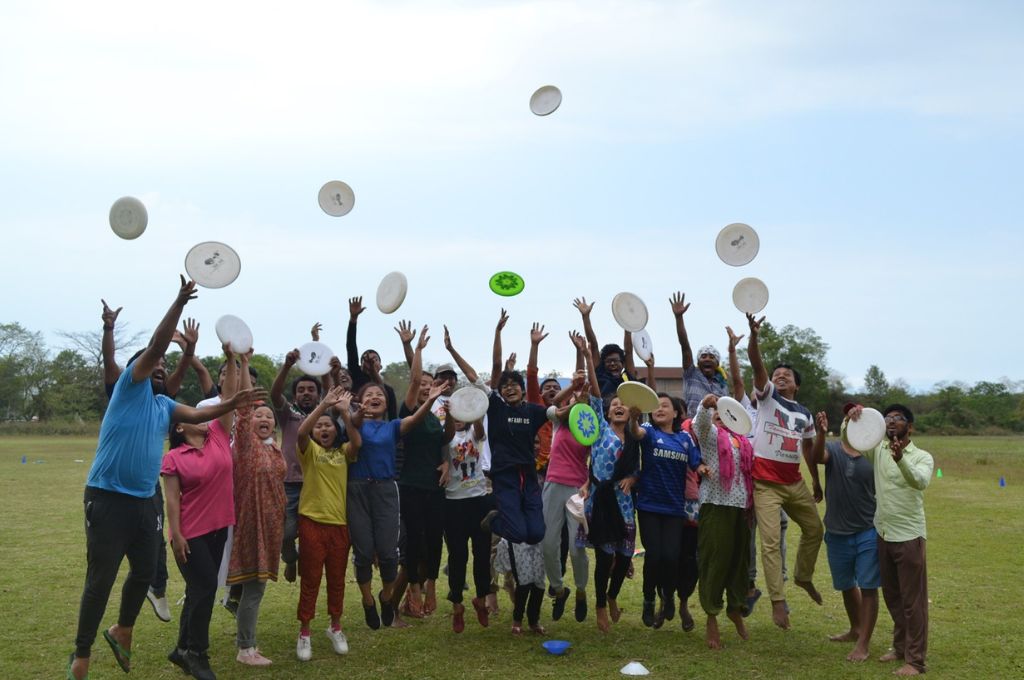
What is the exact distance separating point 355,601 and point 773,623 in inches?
165

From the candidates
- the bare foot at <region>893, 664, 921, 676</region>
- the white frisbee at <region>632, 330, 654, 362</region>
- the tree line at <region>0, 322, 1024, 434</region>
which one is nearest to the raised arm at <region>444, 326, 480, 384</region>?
the white frisbee at <region>632, 330, 654, 362</region>

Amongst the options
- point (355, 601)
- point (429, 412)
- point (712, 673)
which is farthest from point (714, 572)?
point (355, 601)

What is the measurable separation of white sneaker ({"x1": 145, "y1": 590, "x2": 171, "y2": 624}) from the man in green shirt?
20.4ft

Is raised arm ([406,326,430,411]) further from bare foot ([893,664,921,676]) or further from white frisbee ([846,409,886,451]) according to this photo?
bare foot ([893,664,921,676])

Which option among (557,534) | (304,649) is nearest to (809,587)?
(557,534)

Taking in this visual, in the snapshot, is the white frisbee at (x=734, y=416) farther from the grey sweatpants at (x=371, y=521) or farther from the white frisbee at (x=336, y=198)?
the white frisbee at (x=336, y=198)

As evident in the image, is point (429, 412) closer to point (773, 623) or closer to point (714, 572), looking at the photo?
point (714, 572)

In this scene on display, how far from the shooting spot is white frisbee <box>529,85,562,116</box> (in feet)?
31.2

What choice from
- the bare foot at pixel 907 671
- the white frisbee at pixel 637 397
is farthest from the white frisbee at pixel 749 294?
the bare foot at pixel 907 671

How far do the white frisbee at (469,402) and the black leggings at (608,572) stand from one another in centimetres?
165

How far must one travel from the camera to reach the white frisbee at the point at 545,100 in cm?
952

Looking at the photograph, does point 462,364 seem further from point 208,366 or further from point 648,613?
point 208,366

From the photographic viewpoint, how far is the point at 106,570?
6.01 metres

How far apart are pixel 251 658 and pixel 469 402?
2706 mm
